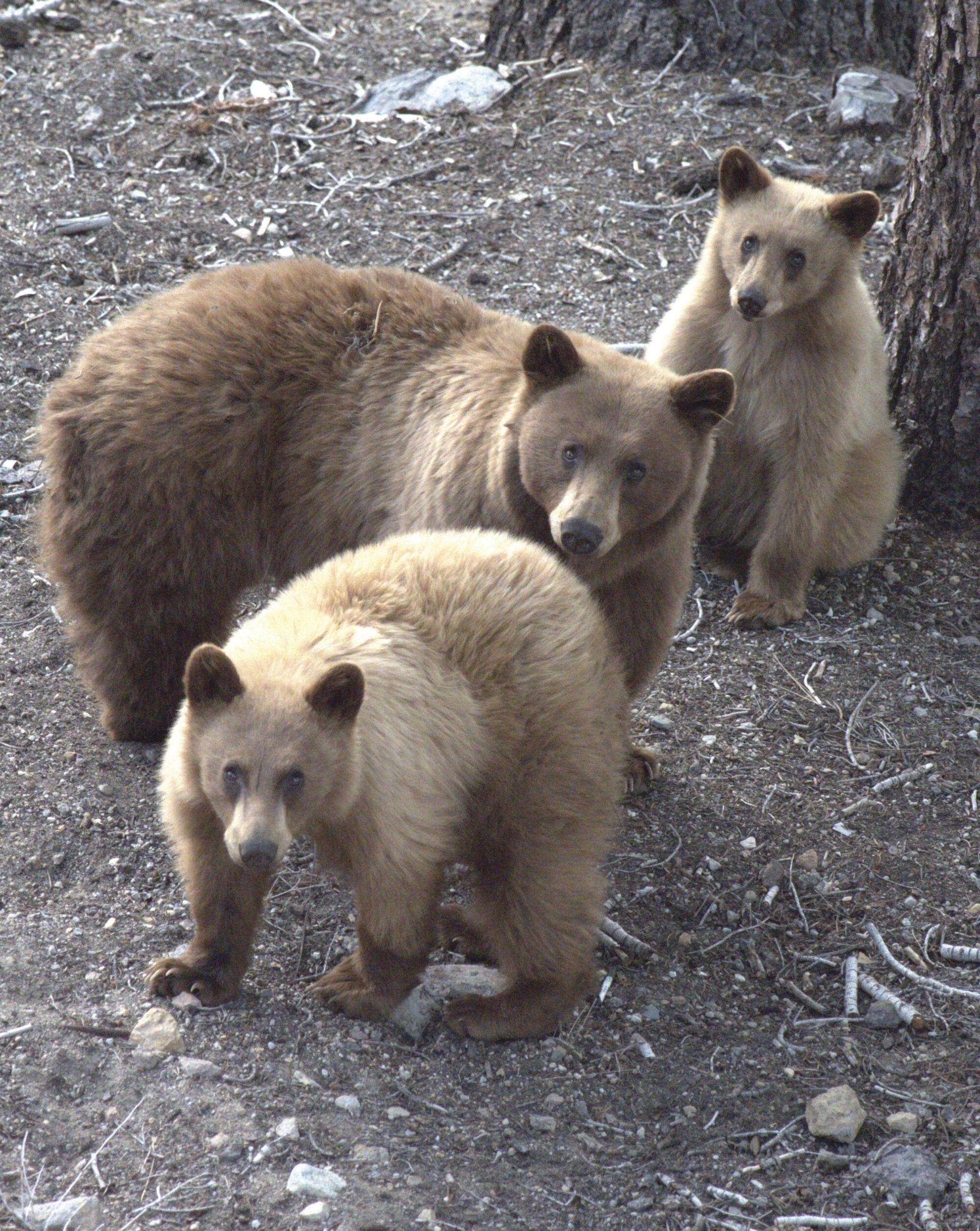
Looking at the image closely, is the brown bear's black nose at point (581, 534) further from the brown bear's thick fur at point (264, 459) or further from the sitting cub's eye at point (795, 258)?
the sitting cub's eye at point (795, 258)

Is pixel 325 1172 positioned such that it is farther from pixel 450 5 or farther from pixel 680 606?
pixel 450 5

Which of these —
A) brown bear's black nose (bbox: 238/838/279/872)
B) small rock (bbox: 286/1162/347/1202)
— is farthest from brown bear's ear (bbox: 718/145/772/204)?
small rock (bbox: 286/1162/347/1202)

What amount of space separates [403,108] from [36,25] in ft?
8.74

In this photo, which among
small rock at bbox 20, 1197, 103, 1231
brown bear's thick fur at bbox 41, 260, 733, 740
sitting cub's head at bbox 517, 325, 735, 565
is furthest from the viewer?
brown bear's thick fur at bbox 41, 260, 733, 740

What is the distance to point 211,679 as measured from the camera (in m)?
3.72

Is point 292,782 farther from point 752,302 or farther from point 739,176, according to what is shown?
point 739,176

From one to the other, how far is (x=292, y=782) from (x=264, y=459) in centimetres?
218

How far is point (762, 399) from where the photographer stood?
6.34 metres

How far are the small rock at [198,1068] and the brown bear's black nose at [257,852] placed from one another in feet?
2.08

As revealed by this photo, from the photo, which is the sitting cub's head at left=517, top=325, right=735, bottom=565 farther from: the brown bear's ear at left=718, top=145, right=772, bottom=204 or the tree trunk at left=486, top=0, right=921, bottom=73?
the tree trunk at left=486, top=0, right=921, bottom=73

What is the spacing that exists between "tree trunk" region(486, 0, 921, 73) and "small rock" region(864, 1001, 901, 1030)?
7.05 meters

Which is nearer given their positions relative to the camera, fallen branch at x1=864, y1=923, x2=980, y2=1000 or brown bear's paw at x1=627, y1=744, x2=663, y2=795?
fallen branch at x1=864, y1=923, x2=980, y2=1000

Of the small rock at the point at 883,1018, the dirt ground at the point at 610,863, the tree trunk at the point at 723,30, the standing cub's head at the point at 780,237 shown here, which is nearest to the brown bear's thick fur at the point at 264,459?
the dirt ground at the point at 610,863

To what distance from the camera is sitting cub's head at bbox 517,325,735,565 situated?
4.78m
